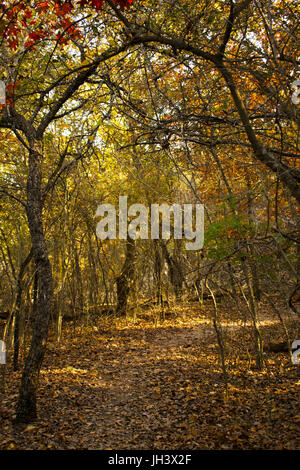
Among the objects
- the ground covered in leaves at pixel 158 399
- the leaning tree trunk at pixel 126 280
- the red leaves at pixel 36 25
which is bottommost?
the ground covered in leaves at pixel 158 399

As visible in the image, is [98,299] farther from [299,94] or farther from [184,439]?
[299,94]

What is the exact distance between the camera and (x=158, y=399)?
439 cm

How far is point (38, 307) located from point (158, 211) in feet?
18.0

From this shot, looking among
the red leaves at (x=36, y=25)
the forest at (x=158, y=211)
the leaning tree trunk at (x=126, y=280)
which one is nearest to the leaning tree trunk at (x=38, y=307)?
the forest at (x=158, y=211)

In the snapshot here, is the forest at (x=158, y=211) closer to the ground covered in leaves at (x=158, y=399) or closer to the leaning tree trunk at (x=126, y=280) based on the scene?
the ground covered in leaves at (x=158, y=399)

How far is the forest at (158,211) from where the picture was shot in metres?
3.06

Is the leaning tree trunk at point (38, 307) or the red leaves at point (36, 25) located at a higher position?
the red leaves at point (36, 25)

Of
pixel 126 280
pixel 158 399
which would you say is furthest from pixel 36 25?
pixel 126 280

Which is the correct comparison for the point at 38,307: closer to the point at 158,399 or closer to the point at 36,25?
the point at 158,399

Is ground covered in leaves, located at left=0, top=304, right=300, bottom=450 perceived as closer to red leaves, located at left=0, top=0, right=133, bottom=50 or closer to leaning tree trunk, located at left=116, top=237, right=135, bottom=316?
leaning tree trunk, located at left=116, top=237, right=135, bottom=316

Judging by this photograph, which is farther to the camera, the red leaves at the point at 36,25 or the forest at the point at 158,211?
the red leaves at the point at 36,25

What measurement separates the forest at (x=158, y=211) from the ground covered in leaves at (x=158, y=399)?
2cm

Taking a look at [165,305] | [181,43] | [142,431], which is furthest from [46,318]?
[165,305]

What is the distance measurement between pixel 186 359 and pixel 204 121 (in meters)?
4.18
